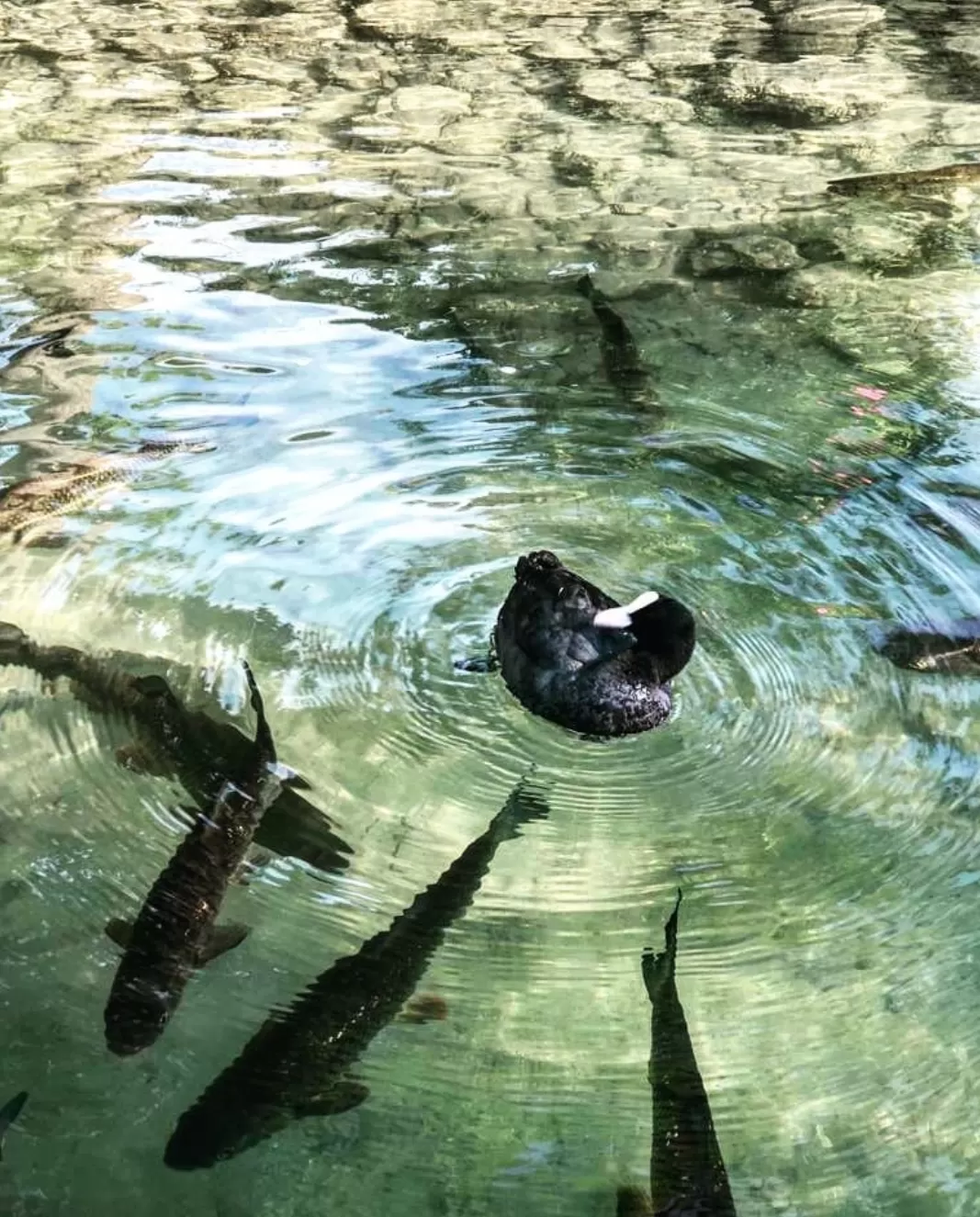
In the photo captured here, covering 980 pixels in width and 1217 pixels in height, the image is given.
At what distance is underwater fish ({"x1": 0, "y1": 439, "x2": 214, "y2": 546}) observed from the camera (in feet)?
18.4

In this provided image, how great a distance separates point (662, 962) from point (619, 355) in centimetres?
441

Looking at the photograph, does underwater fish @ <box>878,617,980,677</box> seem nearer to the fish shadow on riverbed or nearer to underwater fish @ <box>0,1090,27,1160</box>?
the fish shadow on riverbed

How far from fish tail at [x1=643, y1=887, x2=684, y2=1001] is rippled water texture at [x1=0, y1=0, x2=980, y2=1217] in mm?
69

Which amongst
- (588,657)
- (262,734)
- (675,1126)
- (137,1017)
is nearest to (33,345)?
(262,734)

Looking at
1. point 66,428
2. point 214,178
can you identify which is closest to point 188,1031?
point 66,428

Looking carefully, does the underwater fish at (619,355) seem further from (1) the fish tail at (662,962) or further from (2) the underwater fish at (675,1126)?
(2) the underwater fish at (675,1126)

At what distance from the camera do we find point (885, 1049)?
12.0 feet

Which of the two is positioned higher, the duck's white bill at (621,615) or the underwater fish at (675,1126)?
the duck's white bill at (621,615)

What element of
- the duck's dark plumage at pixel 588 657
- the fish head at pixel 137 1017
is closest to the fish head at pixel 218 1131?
the fish head at pixel 137 1017

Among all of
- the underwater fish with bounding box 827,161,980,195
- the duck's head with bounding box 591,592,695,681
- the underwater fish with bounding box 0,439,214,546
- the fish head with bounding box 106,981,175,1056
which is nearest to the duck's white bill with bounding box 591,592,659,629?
the duck's head with bounding box 591,592,695,681

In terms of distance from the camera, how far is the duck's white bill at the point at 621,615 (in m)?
4.59

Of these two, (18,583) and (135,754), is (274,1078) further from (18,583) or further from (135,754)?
(18,583)

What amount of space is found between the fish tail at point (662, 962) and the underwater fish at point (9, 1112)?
177 centimetres

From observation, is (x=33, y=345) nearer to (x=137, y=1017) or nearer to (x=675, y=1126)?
(x=137, y=1017)
